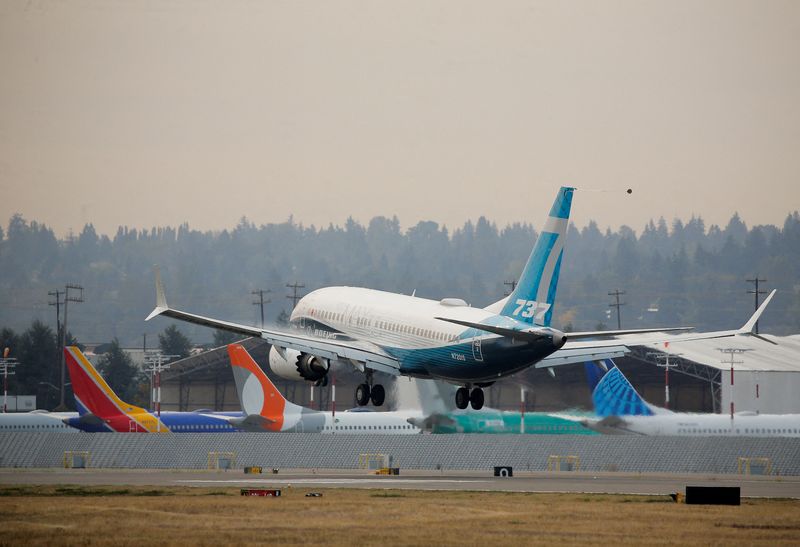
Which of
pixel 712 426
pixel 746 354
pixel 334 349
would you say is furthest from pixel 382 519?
pixel 746 354

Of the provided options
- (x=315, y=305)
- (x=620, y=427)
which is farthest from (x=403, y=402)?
(x=315, y=305)

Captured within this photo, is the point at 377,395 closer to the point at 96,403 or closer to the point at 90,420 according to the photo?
the point at 96,403

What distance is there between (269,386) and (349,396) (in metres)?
53.1

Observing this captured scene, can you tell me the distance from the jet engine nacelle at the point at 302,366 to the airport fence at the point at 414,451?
19.3 m

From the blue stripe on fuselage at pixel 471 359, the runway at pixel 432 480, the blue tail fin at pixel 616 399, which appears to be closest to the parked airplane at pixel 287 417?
the blue tail fin at pixel 616 399

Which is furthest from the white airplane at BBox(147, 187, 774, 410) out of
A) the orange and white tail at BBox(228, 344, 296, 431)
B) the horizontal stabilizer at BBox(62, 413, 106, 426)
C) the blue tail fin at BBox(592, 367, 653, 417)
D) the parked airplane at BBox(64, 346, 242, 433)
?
the horizontal stabilizer at BBox(62, 413, 106, 426)

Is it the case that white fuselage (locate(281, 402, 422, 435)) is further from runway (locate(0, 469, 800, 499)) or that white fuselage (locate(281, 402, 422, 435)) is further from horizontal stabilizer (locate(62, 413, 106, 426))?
runway (locate(0, 469, 800, 499))

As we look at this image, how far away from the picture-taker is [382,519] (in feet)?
196

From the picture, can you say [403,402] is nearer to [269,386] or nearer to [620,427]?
[269,386]

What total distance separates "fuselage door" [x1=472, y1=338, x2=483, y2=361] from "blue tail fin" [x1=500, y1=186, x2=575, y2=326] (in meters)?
2.56

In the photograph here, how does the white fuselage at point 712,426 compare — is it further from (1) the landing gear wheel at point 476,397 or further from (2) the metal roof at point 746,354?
(1) the landing gear wheel at point 476,397

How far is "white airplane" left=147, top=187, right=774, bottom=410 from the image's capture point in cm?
7706

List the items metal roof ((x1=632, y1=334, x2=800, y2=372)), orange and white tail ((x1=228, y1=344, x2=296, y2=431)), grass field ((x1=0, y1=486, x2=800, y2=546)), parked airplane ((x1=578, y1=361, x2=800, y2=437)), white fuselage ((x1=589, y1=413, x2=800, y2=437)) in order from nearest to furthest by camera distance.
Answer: grass field ((x1=0, y1=486, x2=800, y2=546)) → white fuselage ((x1=589, y1=413, x2=800, y2=437)) → parked airplane ((x1=578, y1=361, x2=800, y2=437)) → orange and white tail ((x1=228, y1=344, x2=296, y2=431)) → metal roof ((x1=632, y1=334, x2=800, y2=372))

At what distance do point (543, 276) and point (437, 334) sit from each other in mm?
6890
